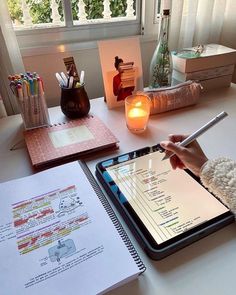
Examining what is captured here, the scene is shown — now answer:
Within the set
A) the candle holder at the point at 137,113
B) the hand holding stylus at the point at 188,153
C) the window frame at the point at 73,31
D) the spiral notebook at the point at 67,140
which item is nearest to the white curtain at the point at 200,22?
the window frame at the point at 73,31

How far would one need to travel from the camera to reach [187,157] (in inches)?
22.6

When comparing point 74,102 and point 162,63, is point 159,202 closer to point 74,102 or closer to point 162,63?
point 74,102

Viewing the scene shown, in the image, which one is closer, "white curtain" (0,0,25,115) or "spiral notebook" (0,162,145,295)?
"spiral notebook" (0,162,145,295)

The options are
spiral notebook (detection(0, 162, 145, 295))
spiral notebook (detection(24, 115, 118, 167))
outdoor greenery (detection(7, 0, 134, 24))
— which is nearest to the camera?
spiral notebook (detection(0, 162, 145, 295))

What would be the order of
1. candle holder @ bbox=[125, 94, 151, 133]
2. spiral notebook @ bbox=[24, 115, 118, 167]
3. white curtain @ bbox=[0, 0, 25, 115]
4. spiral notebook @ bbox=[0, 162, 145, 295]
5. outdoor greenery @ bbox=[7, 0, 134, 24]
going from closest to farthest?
1. spiral notebook @ bbox=[0, 162, 145, 295]
2. spiral notebook @ bbox=[24, 115, 118, 167]
3. candle holder @ bbox=[125, 94, 151, 133]
4. white curtain @ bbox=[0, 0, 25, 115]
5. outdoor greenery @ bbox=[7, 0, 134, 24]

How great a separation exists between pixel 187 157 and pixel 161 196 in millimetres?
103

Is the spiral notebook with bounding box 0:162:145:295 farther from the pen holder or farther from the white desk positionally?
the pen holder

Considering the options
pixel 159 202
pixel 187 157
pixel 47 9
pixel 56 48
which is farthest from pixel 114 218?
pixel 47 9

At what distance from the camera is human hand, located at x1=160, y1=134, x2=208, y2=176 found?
22.4 inches

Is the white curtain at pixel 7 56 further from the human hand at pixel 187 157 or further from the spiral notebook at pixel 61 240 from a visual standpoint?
the human hand at pixel 187 157

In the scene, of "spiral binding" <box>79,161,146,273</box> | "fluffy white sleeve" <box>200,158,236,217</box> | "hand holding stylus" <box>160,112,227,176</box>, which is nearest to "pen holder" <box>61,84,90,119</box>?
"spiral binding" <box>79,161,146,273</box>

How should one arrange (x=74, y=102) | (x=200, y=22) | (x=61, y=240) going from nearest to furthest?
(x=61, y=240)
(x=74, y=102)
(x=200, y=22)

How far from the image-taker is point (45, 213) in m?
0.52

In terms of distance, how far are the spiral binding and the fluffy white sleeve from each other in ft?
0.66
